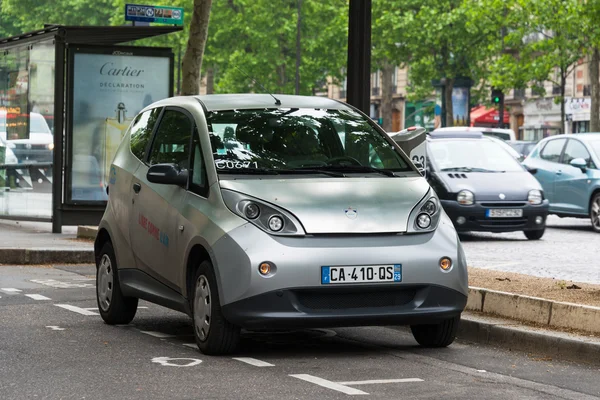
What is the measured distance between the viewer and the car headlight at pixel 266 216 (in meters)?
7.83

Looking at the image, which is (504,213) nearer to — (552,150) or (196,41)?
(552,150)

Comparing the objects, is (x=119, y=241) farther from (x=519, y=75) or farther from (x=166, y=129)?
(x=519, y=75)

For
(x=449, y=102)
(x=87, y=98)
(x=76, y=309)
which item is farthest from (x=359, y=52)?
(x=449, y=102)

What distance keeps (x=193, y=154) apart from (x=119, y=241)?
1236 millimetres

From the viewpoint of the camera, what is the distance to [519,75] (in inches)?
1964

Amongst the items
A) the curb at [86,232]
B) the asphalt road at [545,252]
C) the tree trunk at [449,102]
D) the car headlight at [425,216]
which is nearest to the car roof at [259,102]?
the car headlight at [425,216]

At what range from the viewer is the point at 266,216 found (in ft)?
25.9

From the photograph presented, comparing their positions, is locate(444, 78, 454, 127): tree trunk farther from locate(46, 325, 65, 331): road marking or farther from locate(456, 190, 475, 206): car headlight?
locate(46, 325, 65, 331): road marking

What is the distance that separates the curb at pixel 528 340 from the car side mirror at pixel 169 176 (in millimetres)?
2147

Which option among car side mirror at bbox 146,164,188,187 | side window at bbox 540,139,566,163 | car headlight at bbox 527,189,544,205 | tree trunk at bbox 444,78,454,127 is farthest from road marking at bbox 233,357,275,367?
tree trunk at bbox 444,78,454,127

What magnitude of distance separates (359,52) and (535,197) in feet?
25.6

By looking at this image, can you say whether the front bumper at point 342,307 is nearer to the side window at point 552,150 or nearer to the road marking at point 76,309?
the road marking at point 76,309

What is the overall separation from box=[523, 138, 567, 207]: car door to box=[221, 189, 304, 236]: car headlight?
15140 mm

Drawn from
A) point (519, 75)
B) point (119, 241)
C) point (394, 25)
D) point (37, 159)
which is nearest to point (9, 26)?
point (394, 25)
